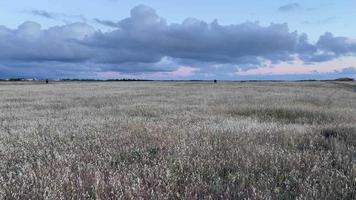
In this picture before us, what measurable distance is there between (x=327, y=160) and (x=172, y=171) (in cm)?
269

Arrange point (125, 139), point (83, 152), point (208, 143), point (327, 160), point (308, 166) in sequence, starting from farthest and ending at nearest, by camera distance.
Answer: point (125, 139), point (208, 143), point (83, 152), point (327, 160), point (308, 166)

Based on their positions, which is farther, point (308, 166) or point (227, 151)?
point (227, 151)

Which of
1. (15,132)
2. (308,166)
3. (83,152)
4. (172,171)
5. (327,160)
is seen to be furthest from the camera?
(15,132)

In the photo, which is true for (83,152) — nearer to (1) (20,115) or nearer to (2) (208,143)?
(2) (208,143)

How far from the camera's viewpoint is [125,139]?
29.2 feet

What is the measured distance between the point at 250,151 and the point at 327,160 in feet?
4.15

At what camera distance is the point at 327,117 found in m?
15.0

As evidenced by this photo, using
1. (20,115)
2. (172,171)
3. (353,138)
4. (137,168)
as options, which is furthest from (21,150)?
(20,115)

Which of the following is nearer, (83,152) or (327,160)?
(327,160)

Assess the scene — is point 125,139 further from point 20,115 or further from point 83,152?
point 20,115

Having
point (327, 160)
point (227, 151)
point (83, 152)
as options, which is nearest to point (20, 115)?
point (83, 152)

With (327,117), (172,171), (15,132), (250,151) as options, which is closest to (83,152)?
(172,171)

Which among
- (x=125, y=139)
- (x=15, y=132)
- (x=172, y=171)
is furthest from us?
(x=15, y=132)

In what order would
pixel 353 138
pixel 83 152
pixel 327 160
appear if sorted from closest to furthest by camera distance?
pixel 327 160 < pixel 83 152 < pixel 353 138
